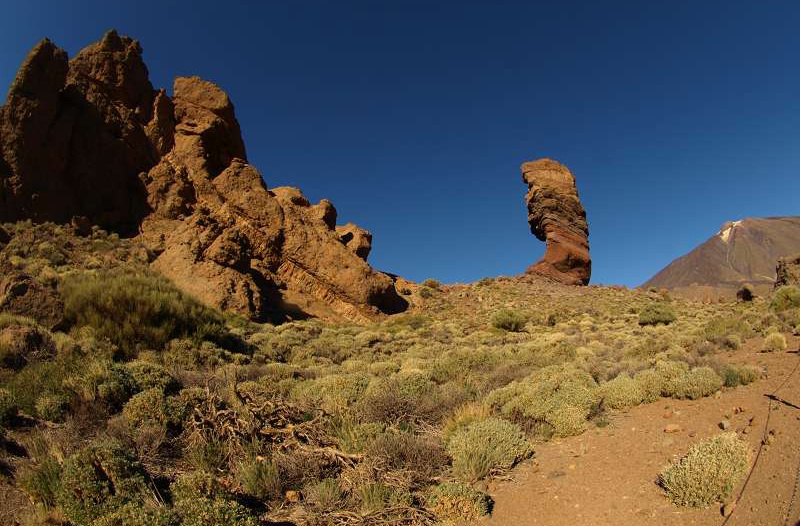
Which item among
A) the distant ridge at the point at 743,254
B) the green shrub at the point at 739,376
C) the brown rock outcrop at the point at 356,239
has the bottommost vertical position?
the green shrub at the point at 739,376

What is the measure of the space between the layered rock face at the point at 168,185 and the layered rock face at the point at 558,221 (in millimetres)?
15895

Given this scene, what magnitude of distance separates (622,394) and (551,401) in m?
1.27

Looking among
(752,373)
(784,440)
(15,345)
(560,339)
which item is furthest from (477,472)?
(560,339)

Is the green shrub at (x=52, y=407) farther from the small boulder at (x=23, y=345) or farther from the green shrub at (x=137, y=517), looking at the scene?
the green shrub at (x=137, y=517)

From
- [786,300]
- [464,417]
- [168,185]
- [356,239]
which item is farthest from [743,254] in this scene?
[464,417]

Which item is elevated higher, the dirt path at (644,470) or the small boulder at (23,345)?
the small boulder at (23,345)

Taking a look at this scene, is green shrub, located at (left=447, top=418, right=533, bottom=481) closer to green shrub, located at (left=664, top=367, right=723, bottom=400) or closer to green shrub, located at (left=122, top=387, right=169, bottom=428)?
green shrub, located at (left=664, top=367, right=723, bottom=400)

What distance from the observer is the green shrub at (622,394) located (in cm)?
747

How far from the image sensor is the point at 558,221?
38625 mm

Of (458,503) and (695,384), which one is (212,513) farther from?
(695,384)

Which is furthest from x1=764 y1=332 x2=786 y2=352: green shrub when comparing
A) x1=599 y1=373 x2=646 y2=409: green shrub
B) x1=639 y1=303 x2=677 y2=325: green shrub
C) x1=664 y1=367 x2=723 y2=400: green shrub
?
x1=639 y1=303 x2=677 y2=325: green shrub

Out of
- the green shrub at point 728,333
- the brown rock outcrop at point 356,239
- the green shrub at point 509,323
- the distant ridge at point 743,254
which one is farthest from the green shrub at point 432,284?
the distant ridge at point 743,254

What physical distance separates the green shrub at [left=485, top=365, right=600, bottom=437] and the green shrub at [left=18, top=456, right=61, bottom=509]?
230 inches

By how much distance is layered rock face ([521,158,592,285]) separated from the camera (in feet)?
123
